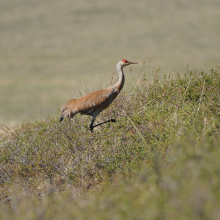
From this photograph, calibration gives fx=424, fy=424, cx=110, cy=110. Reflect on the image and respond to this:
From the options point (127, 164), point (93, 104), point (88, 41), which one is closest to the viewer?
point (127, 164)

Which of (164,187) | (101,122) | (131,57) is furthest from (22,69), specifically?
(164,187)

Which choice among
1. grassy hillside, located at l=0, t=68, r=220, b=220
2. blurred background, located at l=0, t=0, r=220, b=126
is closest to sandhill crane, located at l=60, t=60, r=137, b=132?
grassy hillside, located at l=0, t=68, r=220, b=220

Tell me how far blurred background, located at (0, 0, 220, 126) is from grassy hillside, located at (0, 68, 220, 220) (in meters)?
22.5

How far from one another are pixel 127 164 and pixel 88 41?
32859 mm

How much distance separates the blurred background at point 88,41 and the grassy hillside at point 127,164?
2247cm

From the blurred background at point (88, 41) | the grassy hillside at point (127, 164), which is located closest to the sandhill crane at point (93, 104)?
the grassy hillside at point (127, 164)

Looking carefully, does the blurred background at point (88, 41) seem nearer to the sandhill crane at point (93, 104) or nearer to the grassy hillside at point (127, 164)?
the sandhill crane at point (93, 104)

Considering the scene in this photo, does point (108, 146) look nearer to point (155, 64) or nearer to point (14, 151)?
point (14, 151)

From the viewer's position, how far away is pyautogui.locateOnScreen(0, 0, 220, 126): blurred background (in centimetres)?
3206

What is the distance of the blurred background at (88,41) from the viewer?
105ft

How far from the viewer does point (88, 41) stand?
37.1m

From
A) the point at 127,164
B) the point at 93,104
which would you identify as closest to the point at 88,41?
the point at 93,104

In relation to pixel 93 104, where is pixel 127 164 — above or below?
below

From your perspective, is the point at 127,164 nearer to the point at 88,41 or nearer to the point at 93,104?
the point at 93,104
